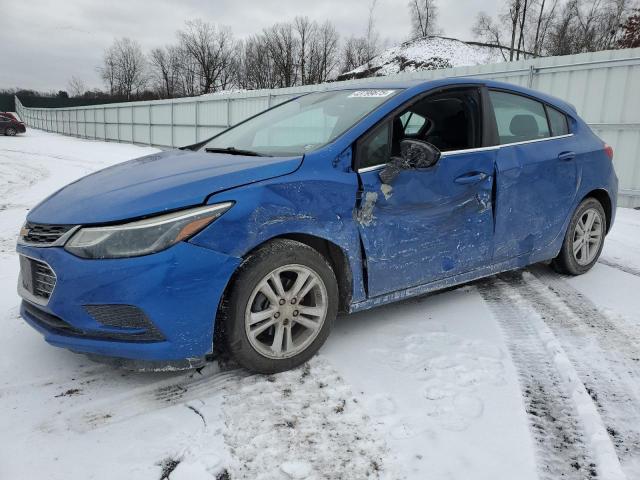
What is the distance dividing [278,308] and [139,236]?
2.53 feet

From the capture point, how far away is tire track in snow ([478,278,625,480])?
1.99 metres

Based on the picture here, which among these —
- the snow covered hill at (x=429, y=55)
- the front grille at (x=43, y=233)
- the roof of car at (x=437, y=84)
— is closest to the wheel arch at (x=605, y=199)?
the roof of car at (x=437, y=84)

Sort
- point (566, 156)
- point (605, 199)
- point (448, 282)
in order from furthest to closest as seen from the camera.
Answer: point (605, 199) < point (566, 156) < point (448, 282)

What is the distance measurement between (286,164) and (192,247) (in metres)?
0.69

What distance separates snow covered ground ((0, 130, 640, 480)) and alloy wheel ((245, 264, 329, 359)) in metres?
0.16

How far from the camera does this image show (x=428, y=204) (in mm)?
3045

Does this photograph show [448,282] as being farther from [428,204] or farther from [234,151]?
[234,151]

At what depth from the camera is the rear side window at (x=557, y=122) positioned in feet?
13.4

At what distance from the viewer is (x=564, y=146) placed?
13.2 ft

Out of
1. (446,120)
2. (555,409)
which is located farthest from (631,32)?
(555,409)

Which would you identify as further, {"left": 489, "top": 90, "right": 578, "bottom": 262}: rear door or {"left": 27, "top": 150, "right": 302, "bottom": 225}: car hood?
{"left": 489, "top": 90, "right": 578, "bottom": 262}: rear door

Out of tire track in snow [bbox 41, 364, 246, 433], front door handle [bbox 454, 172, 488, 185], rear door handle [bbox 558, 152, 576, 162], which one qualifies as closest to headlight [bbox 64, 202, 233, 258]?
tire track in snow [bbox 41, 364, 246, 433]

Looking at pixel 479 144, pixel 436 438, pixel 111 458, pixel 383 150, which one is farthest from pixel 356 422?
pixel 479 144

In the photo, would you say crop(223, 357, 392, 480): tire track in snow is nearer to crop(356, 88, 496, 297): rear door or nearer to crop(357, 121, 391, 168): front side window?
crop(356, 88, 496, 297): rear door
